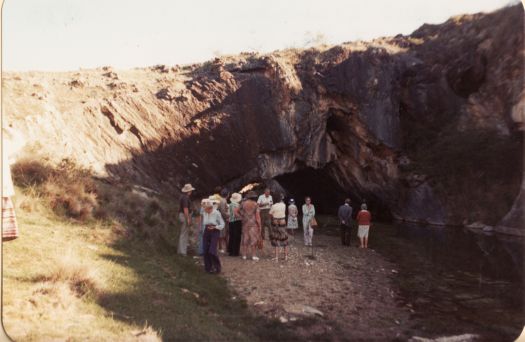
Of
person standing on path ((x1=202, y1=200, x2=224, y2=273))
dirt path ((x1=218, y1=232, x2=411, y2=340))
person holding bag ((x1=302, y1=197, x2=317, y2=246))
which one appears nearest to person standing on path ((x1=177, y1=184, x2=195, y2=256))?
person standing on path ((x1=202, y1=200, x2=224, y2=273))

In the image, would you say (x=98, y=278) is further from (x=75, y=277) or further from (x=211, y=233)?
(x=211, y=233)

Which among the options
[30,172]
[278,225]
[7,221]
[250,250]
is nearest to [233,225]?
[250,250]

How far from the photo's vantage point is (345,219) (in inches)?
653

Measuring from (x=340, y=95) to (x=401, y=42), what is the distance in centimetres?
1124

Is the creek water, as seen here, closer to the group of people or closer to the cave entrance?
the group of people

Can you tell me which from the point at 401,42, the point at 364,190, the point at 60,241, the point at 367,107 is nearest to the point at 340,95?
the point at 367,107

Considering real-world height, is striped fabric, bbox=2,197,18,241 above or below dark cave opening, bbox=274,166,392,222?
below

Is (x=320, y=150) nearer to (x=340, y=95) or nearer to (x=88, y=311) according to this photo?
(x=340, y=95)

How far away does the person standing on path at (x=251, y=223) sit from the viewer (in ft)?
39.3

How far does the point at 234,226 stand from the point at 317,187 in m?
25.0

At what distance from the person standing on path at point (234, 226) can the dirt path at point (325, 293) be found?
42cm

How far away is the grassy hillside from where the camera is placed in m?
5.31

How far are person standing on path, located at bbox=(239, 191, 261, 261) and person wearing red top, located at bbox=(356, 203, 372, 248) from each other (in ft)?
19.6

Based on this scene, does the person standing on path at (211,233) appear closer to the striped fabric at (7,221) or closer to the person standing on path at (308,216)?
the striped fabric at (7,221)
